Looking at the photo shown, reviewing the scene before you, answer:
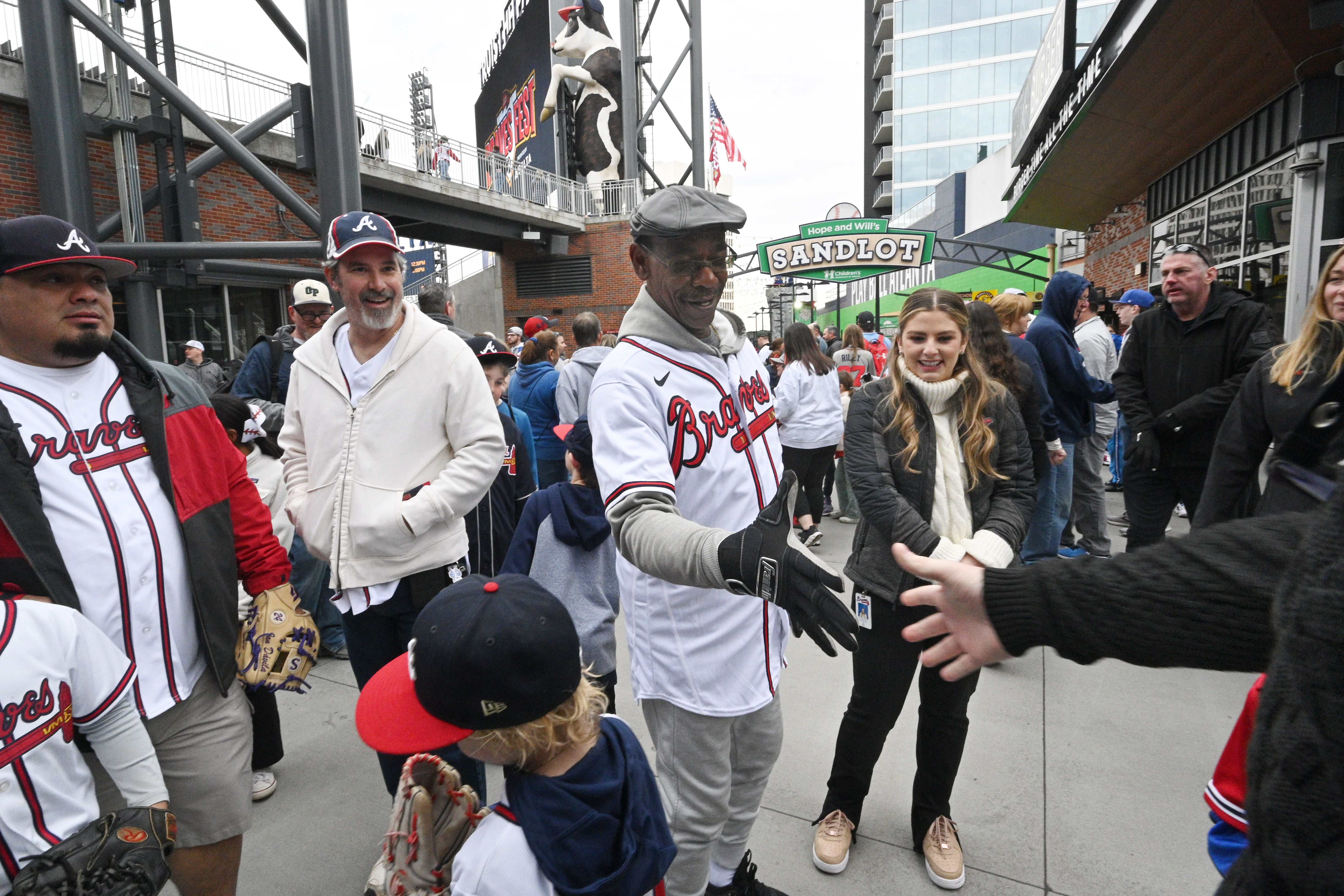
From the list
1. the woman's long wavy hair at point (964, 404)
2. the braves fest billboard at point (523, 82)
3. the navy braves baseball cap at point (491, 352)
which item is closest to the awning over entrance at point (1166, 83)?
the woman's long wavy hair at point (964, 404)

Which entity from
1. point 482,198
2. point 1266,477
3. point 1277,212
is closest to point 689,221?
point 1266,477

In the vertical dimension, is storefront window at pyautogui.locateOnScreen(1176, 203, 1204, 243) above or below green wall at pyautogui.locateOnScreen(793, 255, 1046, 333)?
below

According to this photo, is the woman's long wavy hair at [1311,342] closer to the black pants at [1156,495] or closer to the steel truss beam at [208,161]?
the black pants at [1156,495]

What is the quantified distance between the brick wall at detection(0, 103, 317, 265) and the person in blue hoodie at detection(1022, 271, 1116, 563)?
9.87 m

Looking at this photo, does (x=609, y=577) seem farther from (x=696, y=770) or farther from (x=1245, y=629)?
(x=1245, y=629)

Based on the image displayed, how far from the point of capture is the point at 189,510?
75.9 inches

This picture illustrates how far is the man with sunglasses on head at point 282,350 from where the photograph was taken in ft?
15.0

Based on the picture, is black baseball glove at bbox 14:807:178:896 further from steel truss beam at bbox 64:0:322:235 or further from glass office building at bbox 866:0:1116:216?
glass office building at bbox 866:0:1116:216

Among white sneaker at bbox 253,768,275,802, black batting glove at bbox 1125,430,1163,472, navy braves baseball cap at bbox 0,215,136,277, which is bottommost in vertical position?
white sneaker at bbox 253,768,275,802

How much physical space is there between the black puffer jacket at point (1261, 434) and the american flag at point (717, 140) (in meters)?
27.0

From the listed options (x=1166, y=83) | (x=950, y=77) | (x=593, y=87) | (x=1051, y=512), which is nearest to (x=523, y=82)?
(x=593, y=87)

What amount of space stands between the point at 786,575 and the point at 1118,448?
8187mm

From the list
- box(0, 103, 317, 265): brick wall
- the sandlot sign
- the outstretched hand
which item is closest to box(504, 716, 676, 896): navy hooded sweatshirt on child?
the outstretched hand

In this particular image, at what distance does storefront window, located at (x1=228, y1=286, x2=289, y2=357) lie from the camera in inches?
494
